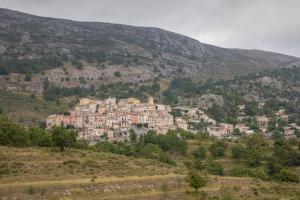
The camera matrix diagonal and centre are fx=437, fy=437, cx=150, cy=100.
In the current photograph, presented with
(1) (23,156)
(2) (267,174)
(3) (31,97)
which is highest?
(3) (31,97)

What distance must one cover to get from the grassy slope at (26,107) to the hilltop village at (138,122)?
8804 mm

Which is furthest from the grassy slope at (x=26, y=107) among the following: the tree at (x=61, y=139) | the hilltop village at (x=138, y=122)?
the tree at (x=61, y=139)

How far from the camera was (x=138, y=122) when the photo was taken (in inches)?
6009

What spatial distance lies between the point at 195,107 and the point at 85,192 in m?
143

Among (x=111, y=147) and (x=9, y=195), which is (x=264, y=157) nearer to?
(x=111, y=147)

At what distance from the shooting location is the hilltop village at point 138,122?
139625 mm

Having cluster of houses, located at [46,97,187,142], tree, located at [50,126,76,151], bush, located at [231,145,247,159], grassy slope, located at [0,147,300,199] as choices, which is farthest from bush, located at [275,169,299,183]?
cluster of houses, located at [46,97,187,142]

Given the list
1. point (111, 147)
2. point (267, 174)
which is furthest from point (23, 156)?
point (267, 174)

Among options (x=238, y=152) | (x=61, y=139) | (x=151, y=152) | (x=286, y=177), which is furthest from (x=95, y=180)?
(x=238, y=152)

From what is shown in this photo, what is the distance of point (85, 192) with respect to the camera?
1880 inches

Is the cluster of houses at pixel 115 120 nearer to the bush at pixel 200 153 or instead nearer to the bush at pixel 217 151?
the bush at pixel 217 151

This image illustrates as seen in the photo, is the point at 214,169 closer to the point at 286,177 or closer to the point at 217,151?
the point at 286,177

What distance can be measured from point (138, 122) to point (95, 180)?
330 feet

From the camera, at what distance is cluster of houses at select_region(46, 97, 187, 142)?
5433 inches
